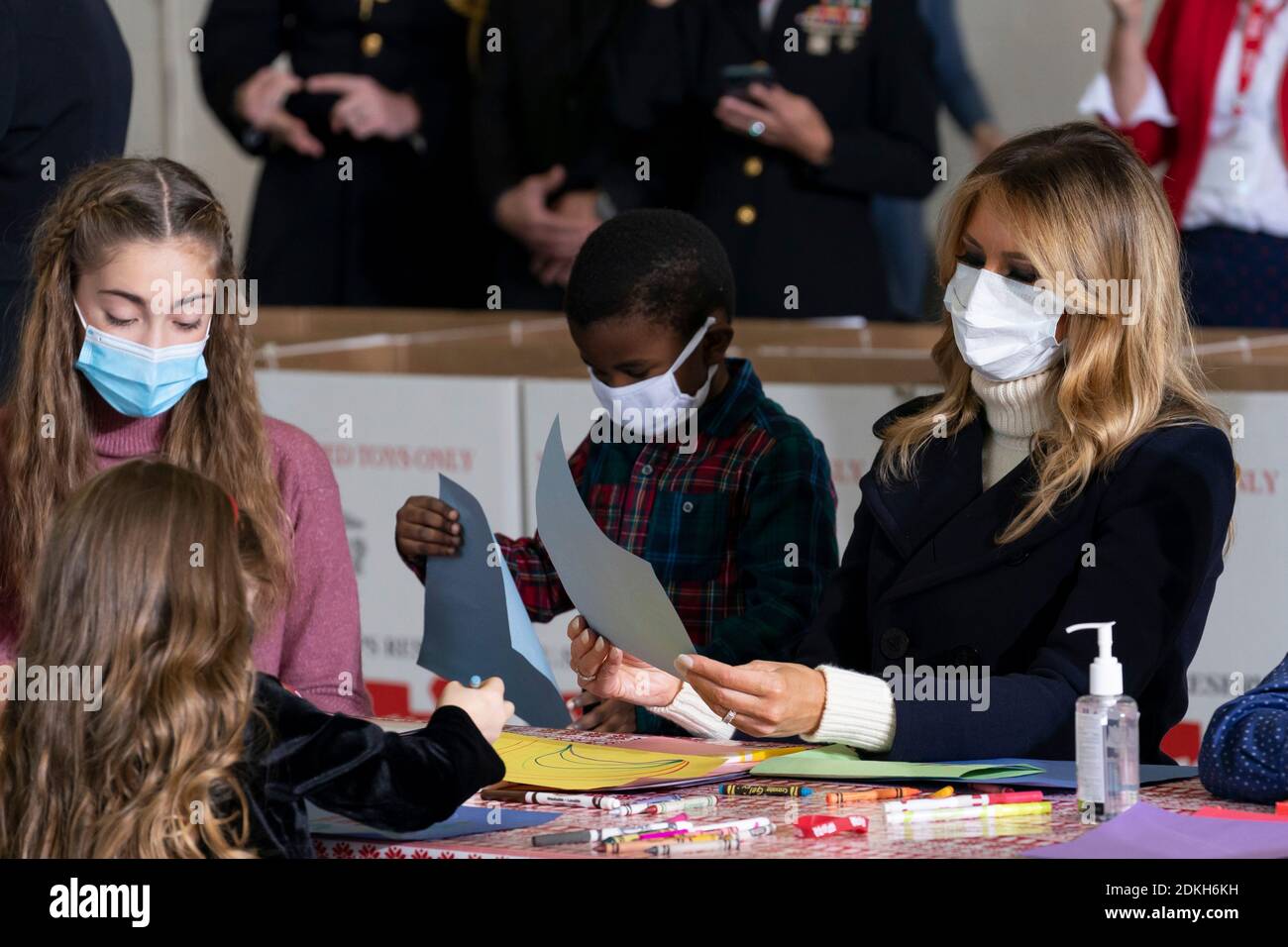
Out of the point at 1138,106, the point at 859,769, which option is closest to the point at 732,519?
the point at 859,769

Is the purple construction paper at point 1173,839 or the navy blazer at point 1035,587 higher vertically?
the navy blazer at point 1035,587

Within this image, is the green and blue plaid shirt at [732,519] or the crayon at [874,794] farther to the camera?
the green and blue plaid shirt at [732,519]

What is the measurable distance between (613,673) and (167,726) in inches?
26.8

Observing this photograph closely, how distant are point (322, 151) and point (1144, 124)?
236 centimetres

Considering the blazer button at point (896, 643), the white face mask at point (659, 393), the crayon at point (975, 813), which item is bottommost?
the crayon at point (975, 813)

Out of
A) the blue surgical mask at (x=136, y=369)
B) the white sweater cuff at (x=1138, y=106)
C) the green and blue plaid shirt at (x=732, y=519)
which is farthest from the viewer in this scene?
the white sweater cuff at (x=1138, y=106)

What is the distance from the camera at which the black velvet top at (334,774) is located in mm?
1904

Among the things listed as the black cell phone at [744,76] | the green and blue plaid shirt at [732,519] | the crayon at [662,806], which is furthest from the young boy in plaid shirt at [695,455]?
the black cell phone at [744,76]

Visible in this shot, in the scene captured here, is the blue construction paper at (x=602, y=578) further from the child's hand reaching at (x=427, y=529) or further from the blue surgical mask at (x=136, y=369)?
the blue surgical mask at (x=136, y=369)

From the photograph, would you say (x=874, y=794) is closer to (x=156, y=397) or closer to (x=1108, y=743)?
(x=1108, y=743)

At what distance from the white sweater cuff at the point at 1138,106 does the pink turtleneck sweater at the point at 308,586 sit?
2724 mm

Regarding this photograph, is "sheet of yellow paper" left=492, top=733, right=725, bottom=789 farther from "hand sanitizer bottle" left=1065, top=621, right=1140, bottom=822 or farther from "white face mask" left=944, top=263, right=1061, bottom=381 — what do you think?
"white face mask" left=944, top=263, right=1061, bottom=381

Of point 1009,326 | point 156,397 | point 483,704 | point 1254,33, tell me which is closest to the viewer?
point 483,704

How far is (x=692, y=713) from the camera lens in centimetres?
249
